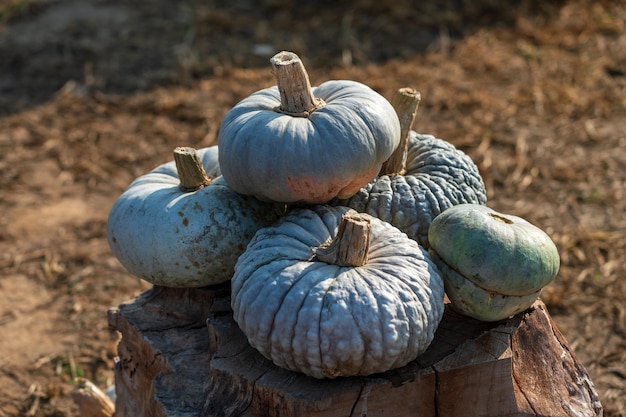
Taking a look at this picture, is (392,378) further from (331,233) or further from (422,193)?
(422,193)

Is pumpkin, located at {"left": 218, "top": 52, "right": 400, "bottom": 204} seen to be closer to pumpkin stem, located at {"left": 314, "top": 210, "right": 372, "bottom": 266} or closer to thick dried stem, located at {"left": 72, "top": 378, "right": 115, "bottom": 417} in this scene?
pumpkin stem, located at {"left": 314, "top": 210, "right": 372, "bottom": 266}

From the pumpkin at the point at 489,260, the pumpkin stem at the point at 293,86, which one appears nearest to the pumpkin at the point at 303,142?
the pumpkin stem at the point at 293,86

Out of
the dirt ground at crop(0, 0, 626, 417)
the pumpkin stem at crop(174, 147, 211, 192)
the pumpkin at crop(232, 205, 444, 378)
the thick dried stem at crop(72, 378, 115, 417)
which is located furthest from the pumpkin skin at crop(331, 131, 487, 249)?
the dirt ground at crop(0, 0, 626, 417)

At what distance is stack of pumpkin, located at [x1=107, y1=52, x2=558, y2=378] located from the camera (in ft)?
8.11

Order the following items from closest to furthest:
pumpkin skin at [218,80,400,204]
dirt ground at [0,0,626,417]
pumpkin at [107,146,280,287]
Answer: pumpkin skin at [218,80,400,204] < pumpkin at [107,146,280,287] < dirt ground at [0,0,626,417]

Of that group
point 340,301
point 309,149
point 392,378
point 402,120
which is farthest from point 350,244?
point 402,120

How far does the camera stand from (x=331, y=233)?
9.09 ft

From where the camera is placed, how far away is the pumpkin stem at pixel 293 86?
9.16 feet

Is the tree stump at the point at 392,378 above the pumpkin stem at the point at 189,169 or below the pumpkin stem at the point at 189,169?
below

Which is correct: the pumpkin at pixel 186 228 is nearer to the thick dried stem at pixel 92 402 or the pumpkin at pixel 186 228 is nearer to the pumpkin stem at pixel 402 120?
the pumpkin stem at pixel 402 120

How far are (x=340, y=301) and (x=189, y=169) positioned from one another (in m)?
0.96

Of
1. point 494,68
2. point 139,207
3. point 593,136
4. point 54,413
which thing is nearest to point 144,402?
point 139,207

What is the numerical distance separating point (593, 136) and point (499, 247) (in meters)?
4.77

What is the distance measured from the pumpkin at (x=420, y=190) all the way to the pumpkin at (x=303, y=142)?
0.17 metres
